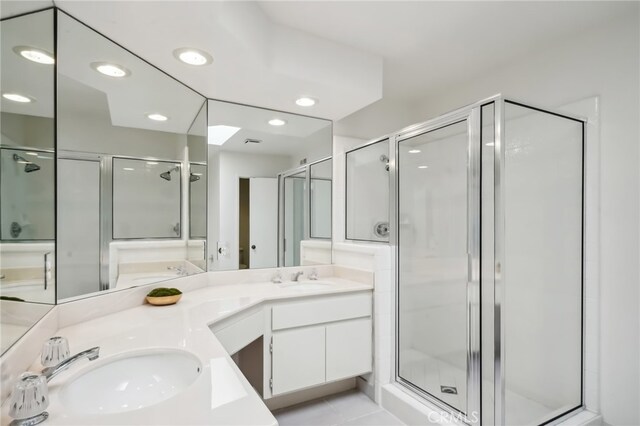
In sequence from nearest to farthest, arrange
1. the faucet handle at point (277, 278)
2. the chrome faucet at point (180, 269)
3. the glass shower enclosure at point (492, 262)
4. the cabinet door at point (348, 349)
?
the glass shower enclosure at point (492, 262), the chrome faucet at point (180, 269), the cabinet door at point (348, 349), the faucet handle at point (277, 278)

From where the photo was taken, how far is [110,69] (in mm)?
1761

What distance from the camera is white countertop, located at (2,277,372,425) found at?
778 millimetres

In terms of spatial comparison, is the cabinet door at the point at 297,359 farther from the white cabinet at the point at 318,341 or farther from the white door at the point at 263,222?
the white door at the point at 263,222

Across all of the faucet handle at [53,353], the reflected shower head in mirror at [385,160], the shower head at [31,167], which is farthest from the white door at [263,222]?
the faucet handle at [53,353]

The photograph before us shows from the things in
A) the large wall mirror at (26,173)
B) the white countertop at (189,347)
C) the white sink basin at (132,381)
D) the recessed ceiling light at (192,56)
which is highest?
the recessed ceiling light at (192,56)

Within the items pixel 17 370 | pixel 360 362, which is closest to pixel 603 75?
pixel 360 362

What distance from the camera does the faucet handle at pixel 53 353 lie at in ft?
3.25

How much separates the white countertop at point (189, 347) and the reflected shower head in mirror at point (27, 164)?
667 millimetres

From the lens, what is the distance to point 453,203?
220 centimetres

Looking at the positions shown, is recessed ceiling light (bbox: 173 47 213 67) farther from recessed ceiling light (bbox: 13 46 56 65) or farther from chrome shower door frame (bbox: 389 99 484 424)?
chrome shower door frame (bbox: 389 99 484 424)

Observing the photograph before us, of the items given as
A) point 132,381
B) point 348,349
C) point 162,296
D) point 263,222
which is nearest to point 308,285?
point 348,349

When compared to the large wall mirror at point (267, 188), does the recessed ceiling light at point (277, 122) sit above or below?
above

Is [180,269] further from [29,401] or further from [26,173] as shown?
[29,401]

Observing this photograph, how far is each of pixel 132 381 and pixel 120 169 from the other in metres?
1.13
